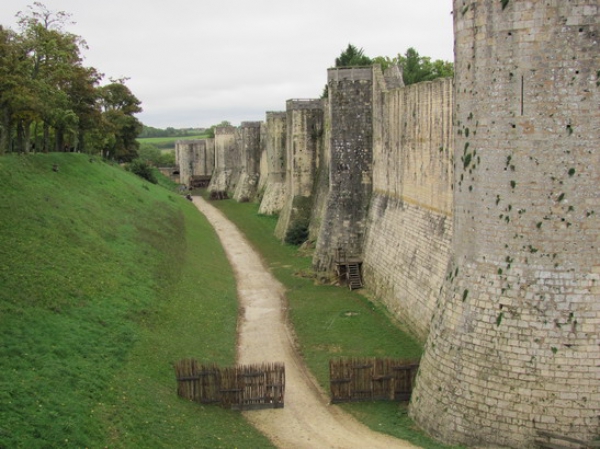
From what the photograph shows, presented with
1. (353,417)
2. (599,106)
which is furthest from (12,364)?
(599,106)

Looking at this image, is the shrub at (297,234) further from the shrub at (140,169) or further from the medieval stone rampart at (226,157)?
the medieval stone rampart at (226,157)

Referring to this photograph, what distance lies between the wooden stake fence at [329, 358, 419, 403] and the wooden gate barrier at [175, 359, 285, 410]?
1.39 m

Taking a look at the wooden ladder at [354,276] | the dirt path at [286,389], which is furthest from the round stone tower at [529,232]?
the wooden ladder at [354,276]

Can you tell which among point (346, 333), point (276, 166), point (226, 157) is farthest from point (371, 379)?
point (226, 157)

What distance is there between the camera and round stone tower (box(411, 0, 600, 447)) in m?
12.1

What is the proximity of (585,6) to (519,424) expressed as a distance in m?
7.70

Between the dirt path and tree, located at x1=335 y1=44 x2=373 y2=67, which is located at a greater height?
tree, located at x1=335 y1=44 x2=373 y2=67

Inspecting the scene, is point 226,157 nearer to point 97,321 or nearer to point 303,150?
point 303,150

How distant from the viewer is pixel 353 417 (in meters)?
15.6

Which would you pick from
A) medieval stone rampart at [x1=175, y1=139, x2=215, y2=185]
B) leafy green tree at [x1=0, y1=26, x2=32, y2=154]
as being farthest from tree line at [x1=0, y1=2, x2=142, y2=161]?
medieval stone rampart at [x1=175, y1=139, x2=215, y2=185]

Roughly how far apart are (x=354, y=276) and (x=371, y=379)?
12.9 meters

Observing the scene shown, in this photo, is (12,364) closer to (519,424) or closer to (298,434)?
(298,434)

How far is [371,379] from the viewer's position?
1623 cm

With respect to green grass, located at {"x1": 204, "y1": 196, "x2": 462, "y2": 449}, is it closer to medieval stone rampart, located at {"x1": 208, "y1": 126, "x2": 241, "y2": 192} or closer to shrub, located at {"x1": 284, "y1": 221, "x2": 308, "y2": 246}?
shrub, located at {"x1": 284, "y1": 221, "x2": 308, "y2": 246}
